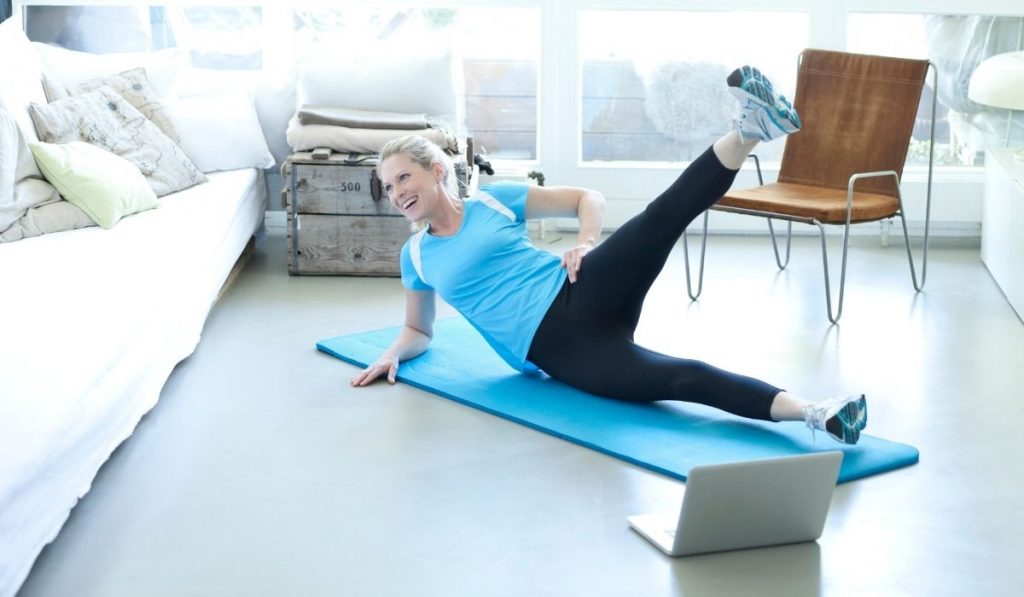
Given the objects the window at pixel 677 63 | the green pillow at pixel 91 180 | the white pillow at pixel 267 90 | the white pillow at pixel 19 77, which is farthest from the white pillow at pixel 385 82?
the green pillow at pixel 91 180

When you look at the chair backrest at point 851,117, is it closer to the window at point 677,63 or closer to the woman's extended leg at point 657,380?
the window at point 677,63

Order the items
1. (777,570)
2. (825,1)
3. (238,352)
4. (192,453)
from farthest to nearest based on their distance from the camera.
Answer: (825,1)
(238,352)
(192,453)
(777,570)

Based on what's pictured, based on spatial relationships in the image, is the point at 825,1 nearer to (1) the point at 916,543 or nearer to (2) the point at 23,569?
(1) the point at 916,543

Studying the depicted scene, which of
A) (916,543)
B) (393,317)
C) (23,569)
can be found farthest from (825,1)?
(23,569)

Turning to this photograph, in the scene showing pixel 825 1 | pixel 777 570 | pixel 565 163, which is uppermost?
pixel 825 1

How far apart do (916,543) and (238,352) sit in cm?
205

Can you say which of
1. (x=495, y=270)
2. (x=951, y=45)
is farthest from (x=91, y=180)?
(x=951, y=45)

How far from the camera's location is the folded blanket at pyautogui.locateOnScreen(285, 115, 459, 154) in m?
4.52

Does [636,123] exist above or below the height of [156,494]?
above

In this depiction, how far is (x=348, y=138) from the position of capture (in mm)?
4535

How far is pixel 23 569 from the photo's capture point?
80.1 inches

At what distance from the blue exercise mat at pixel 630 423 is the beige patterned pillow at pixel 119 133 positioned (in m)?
1.15

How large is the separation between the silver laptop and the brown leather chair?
6.34 ft

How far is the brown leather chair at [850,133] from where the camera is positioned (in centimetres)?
428
